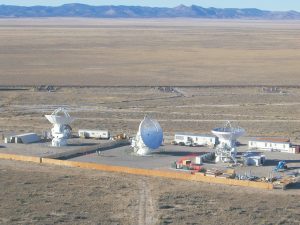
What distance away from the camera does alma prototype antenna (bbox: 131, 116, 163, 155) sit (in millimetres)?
56444

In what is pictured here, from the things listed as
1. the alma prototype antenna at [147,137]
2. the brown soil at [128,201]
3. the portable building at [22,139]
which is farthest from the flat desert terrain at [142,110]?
the alma prototype antenna at [147,137]

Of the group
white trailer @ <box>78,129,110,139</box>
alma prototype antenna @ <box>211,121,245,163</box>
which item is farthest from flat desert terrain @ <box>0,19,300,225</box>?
alma prototype antenna @ <box>211,121,245,163</box>

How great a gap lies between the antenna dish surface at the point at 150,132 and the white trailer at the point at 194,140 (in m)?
5.49

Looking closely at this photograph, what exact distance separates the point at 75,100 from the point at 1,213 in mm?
53316

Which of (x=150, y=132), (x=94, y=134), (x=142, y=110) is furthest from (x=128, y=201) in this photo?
(x=142, y=110)

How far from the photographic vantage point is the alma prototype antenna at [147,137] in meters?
56.4

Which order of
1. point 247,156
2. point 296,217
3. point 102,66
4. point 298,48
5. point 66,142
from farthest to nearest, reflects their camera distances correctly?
point 298,48 → point 102,66 → point 66,142 → point 247,156 → point 296,217

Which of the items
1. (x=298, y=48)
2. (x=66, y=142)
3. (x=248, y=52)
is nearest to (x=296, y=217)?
(x=66, y=142)

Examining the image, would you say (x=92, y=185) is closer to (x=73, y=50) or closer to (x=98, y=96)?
(x=98, y=96)

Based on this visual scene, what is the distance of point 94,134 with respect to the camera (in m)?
65.2

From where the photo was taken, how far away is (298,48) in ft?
636

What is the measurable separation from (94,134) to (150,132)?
32.5 ft

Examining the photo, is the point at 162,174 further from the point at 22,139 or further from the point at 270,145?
the point at 22,139

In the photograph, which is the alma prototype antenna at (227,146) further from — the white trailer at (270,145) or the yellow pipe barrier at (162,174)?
the yellow pipe barrier at (162,174)
